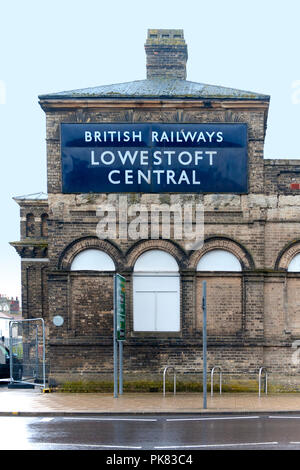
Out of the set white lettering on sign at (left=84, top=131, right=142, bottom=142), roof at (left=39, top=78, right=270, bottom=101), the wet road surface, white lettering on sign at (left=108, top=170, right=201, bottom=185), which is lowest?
the wet road surface

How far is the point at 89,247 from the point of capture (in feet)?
68.8

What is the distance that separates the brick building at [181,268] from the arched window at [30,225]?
1278 cm

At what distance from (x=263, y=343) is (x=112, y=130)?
778 cm

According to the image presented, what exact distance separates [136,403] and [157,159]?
7.42 meters

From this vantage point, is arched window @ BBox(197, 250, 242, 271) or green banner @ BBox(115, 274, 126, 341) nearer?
green banner @ BBox(115, 274, 126, 341)

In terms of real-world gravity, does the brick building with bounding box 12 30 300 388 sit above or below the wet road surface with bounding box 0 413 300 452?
above

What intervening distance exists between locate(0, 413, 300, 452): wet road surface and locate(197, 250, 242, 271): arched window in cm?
579

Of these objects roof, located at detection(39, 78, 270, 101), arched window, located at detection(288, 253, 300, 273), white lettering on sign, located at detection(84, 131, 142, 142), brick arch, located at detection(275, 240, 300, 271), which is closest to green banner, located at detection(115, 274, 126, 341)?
white lettering on sign, located at detection(84, 131, 142, 142)

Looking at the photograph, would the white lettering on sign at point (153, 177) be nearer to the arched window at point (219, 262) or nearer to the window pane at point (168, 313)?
the arched window at point (219, 262)

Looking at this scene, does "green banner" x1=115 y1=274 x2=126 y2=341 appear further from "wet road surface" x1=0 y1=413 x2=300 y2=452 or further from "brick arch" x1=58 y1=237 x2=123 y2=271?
"wet road surface" x1=0 y1=413 x2=300 y2=452

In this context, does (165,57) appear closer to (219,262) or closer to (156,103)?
(156,103)

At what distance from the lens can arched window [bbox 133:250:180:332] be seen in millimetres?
20875

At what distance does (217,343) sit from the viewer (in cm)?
2067

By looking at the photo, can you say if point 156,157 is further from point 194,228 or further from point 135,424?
point 135,424
